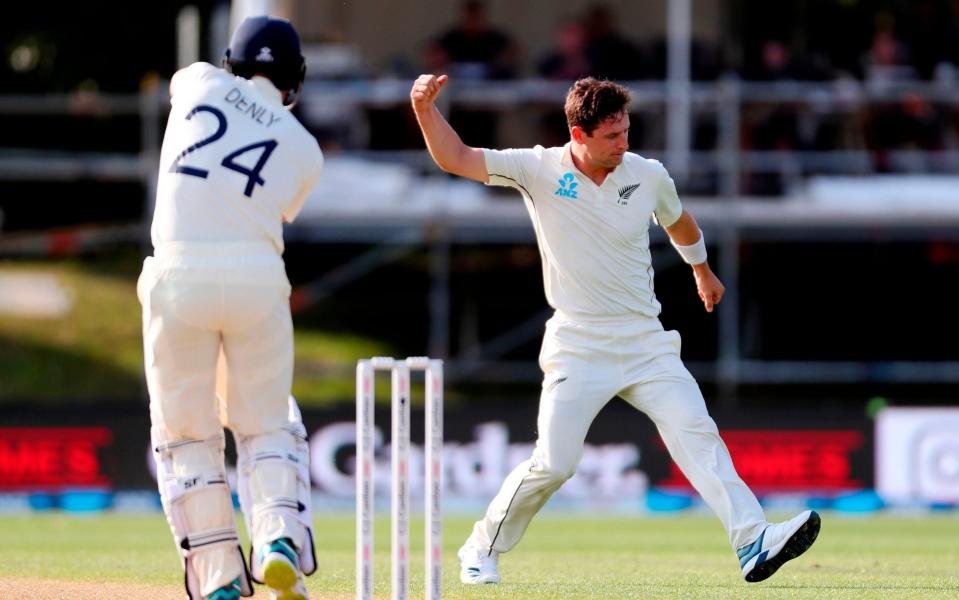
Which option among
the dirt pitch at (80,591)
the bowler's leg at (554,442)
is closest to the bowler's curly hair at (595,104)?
the bowler's leg at (554,442)

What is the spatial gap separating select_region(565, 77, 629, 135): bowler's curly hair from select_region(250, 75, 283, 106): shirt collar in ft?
4.82

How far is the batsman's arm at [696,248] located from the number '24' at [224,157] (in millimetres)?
2345

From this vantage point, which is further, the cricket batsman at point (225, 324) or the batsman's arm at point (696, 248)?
the batsman's arm at point (696, 248)

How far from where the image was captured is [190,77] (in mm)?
6402

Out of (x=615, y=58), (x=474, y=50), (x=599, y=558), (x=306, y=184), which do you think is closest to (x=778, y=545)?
(x=306, y=184)

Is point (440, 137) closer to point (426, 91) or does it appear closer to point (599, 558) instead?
point (426, 91)

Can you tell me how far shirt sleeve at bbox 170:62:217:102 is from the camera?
638 centimetres

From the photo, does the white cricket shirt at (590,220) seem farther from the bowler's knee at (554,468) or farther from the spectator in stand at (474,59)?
the spectator in stand at (474,59)

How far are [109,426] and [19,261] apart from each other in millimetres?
7881

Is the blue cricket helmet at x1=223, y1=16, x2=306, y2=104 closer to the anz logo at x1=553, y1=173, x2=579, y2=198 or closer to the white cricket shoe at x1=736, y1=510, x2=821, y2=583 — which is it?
the anz logo at x1=553, y1=173, x2=579, y2=198

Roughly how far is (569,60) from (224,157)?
12204mm

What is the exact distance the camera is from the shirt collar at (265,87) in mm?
6445

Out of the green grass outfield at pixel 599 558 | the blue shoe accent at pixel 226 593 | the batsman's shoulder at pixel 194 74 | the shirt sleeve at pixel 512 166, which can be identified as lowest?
the green grass outfield at pixel 599 558

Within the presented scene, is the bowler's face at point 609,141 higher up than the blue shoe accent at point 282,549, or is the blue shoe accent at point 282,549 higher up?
the bowler's face at point 609,141
